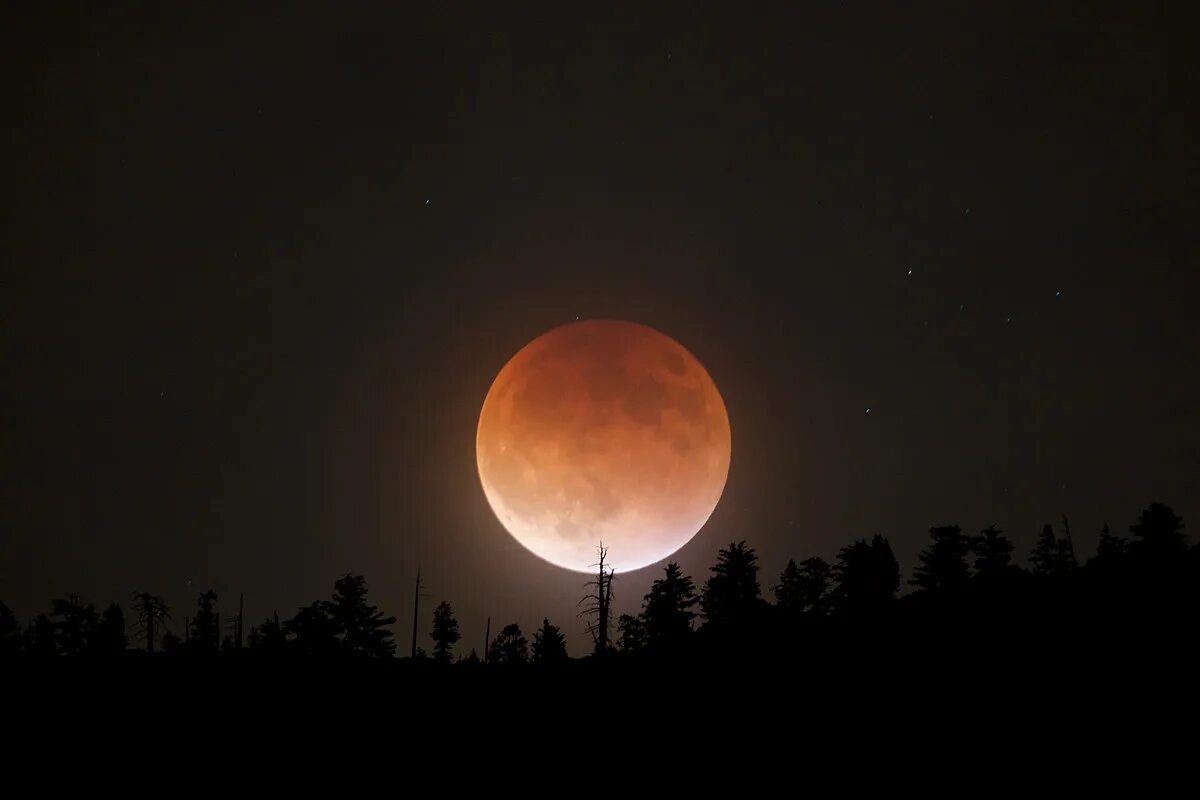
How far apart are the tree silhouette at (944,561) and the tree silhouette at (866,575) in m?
2.66

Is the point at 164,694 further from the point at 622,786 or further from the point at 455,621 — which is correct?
the point at 455,621

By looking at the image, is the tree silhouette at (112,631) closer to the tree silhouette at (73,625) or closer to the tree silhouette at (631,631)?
the tree silhouette at (73,625)

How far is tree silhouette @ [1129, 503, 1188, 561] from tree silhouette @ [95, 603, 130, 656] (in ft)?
297

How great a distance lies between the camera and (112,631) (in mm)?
87875

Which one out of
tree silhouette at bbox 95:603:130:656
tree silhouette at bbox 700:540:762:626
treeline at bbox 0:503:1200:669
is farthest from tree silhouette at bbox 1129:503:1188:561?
tree silhouette at bbox 95:603:130:656

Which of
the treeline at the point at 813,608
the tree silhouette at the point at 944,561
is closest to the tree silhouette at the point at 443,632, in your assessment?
the treeline at the point at 813,608

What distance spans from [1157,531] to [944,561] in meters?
15.7

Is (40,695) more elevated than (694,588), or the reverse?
Answer: (694,588)

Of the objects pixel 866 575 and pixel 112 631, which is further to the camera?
pixel 112 631

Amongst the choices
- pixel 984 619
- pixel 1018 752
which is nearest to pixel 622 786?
pixel 1018 752

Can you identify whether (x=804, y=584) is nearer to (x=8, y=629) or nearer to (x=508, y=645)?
(x=508, y=645)

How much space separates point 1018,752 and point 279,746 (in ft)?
122

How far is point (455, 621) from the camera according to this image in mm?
93625

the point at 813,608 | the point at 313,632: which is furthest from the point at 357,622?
the point at 813,608
